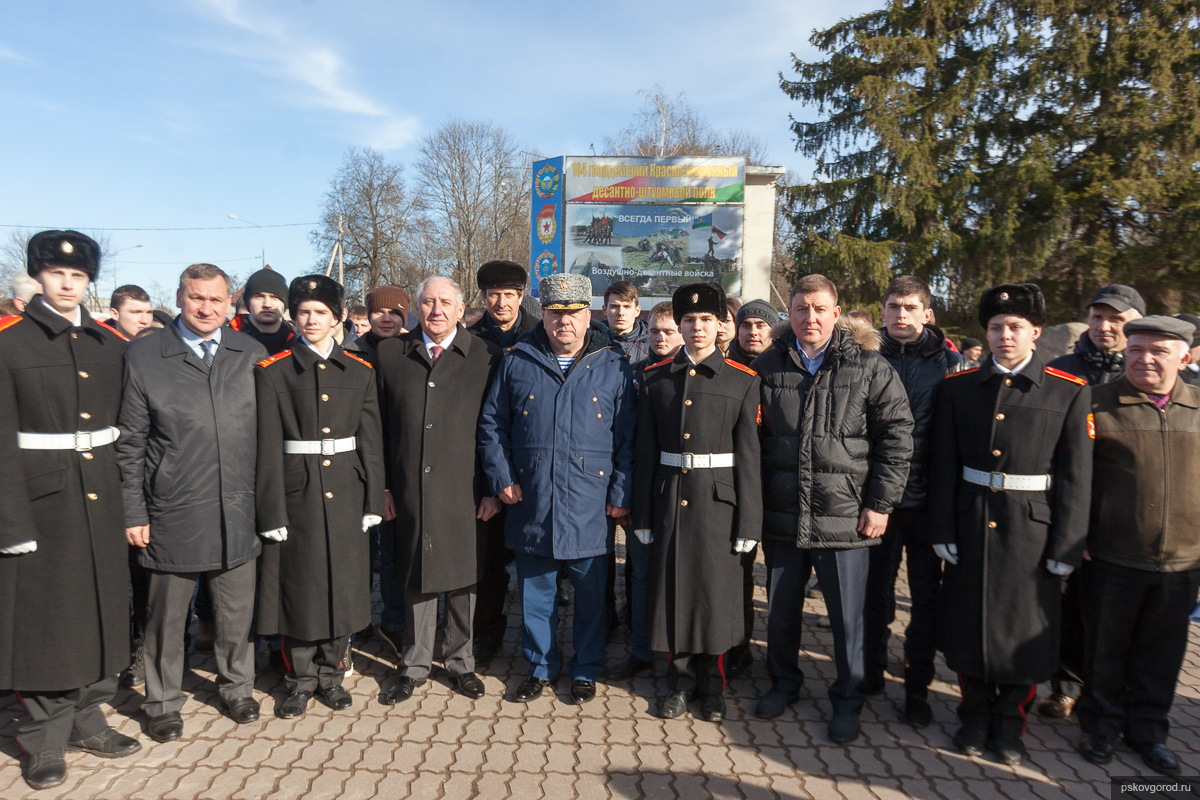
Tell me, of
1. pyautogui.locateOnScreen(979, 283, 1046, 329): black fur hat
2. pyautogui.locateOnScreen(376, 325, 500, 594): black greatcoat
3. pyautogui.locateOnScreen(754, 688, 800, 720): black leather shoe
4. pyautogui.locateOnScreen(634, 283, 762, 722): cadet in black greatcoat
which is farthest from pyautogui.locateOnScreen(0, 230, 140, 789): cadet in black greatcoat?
pyautogui.locateOnScreen(979, 283, 1046, 329): black fur hat

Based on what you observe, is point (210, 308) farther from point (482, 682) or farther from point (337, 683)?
point (482, 682)

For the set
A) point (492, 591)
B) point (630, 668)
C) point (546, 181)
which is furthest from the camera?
point (546, 181)

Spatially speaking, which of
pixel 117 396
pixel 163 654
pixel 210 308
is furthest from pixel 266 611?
pixel 210 308

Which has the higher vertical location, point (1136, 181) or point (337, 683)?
point (1136, 181)

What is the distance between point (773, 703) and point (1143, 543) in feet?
6.12

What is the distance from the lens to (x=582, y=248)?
59.6 feet

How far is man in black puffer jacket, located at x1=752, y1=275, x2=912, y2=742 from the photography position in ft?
11.5

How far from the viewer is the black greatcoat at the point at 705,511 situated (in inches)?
143

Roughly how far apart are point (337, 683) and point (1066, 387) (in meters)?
3.85

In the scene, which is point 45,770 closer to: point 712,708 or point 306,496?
point 306,496

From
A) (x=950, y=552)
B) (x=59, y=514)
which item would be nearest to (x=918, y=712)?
(x=950, y=552)

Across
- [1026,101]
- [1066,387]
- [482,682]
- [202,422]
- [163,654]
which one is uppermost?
[1026,101]

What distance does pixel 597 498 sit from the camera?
12.6 ft

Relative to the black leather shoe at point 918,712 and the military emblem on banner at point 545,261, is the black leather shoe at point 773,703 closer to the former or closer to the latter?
the black leather shoe at point 918,712
